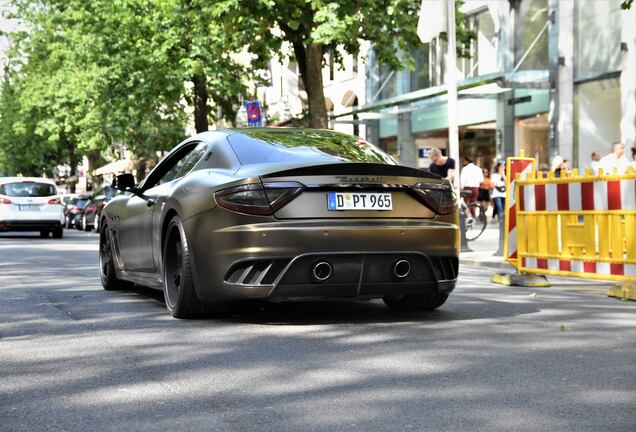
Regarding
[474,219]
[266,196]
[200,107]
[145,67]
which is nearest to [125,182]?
[266,196]

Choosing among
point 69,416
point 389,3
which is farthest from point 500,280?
point 389,3

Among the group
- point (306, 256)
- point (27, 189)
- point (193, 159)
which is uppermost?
point (27, 189)

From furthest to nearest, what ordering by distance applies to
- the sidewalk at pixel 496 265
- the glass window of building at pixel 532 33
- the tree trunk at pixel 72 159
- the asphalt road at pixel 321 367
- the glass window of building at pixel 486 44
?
the tree trunk at pixel 72 159 < the glass window of building at pixel 486 44 < the glass window of building at pixel 532 33 < the sidewalk at pixel 496 265 < the asphalt road at pixel 321 367

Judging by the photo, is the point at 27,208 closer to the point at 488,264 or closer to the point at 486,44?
the point at 486,44

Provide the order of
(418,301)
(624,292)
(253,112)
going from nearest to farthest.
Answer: (418,301) → (624,292) → (253,112)

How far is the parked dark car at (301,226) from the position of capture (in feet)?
23.6

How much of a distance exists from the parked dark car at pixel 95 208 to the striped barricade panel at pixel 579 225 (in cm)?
2456

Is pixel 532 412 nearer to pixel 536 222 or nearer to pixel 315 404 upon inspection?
pixel 315 404

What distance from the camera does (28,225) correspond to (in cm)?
2842

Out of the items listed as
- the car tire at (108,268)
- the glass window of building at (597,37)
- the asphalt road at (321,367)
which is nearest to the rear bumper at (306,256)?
the asphalt road at (321,367)

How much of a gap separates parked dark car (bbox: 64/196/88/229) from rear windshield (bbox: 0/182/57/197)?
10.3 metres

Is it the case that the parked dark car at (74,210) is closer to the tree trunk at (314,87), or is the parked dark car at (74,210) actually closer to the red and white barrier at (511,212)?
the tree trunk at (314,87)

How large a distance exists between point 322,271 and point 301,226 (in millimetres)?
339

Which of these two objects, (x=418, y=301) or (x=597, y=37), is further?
(x=597, y=37)
